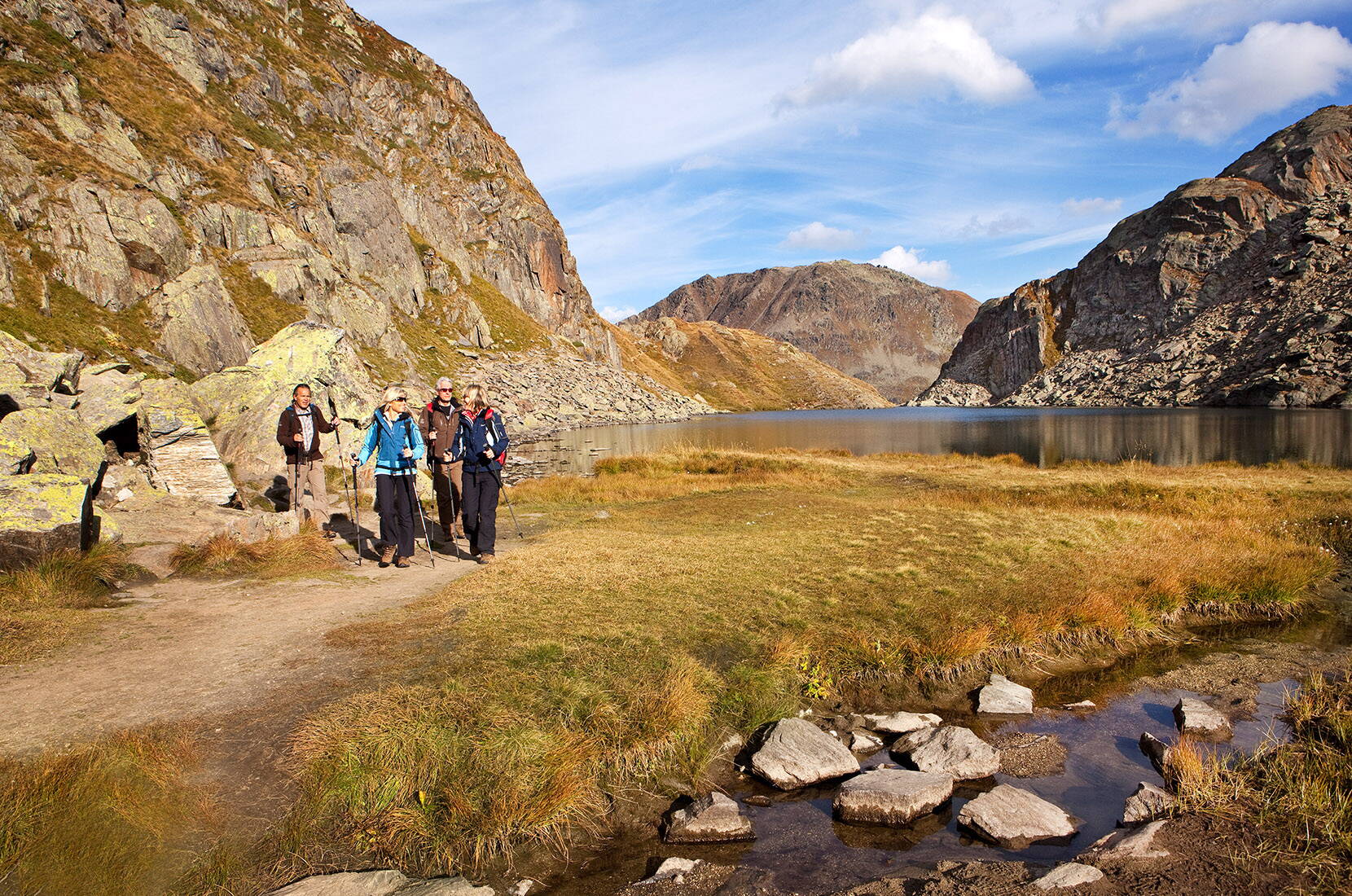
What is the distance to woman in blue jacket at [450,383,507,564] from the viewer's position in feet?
44.5

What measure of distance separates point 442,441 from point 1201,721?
14.0 meters

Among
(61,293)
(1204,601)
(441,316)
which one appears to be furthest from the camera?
(441,316)

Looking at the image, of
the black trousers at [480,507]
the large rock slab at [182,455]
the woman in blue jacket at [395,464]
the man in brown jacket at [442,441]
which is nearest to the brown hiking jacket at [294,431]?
the man in brown jacket at [442,441]

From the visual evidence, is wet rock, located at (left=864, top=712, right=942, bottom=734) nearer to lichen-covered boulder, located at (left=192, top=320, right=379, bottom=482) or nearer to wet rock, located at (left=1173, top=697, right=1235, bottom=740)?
wet rock, located at (left=1173, top=697, right=1235, bottom=740)

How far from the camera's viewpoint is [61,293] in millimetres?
37156

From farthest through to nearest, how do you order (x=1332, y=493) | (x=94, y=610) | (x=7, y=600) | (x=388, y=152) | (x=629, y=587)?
(x=388, y=152), (x=1332, y=493), (x=629, y=587), (x=94, y=610), (x=7, y=600)

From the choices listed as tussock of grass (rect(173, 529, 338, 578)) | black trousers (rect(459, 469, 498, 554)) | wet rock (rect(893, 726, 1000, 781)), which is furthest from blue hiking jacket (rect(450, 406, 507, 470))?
wet rock (rect(893, 726, 1000, 781))

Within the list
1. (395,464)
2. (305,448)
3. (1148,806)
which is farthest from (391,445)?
(1148,806)

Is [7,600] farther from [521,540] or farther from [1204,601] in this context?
[1204,601]

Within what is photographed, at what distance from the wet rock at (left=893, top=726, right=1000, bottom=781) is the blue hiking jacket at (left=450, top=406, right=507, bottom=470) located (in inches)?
364

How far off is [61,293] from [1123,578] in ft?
168

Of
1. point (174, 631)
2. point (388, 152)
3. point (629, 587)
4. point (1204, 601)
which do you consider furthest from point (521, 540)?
point (388, 152)

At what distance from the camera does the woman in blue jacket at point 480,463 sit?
1355cm

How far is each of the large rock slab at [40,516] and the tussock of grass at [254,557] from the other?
1.50 metres
